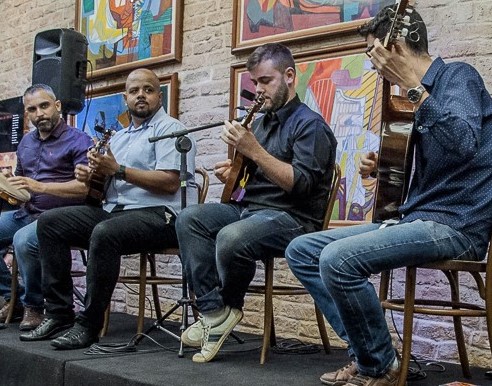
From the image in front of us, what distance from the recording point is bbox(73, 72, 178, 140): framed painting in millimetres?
5047

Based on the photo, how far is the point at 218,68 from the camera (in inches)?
189

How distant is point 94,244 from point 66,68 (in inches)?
80.2

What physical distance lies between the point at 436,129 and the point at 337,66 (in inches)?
69.1

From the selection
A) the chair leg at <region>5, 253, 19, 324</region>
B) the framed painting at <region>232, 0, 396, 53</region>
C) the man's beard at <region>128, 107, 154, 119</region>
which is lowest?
the chair leg at <region>5, 253, 19, 324</region>

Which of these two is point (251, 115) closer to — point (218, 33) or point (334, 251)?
point (334, 251)

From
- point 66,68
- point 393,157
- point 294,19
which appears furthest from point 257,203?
point 66,68

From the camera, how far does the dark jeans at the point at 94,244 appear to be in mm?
3562

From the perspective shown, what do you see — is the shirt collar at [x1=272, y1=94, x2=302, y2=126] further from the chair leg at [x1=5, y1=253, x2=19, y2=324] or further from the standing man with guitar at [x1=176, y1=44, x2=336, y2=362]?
the chair leg at [x1=5, y1=253, x2=19, y2=324]

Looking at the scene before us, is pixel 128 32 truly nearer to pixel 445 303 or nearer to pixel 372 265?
pixel 445 303

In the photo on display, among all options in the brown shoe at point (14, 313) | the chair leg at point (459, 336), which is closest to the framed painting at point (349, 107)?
the chair leg at point (459, 336)

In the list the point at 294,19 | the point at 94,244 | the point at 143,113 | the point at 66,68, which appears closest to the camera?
the point at 94,244

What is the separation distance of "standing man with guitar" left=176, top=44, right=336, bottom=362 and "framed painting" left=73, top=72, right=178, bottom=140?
1.66 meters

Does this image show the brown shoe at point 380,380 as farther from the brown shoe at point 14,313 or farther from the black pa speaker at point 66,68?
Answer: the black pa speaker at point 66,68

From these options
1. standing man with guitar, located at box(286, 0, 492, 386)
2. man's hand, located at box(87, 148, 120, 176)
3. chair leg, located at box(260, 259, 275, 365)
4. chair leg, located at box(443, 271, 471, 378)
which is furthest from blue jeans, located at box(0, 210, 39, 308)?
chair leg, located at box(443, 271, 471, 378)
